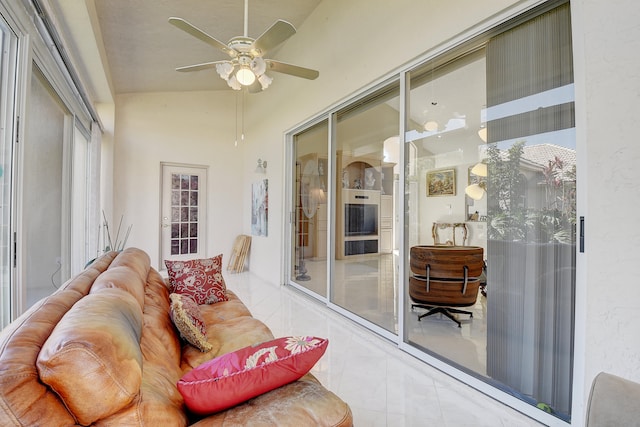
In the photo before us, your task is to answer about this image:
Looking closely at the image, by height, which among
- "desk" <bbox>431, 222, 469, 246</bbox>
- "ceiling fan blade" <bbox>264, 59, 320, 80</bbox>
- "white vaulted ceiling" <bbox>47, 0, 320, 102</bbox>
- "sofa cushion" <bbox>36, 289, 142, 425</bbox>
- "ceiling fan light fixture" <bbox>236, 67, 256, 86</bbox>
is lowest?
"sofa cushion" <bbox>36, 289, 142, 425</bbox>

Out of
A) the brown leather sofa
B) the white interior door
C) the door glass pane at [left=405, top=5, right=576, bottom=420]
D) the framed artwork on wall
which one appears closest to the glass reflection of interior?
the door glass pane at [left=405, top=5, right=576, bottom=420]

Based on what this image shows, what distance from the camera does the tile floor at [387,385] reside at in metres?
1.88

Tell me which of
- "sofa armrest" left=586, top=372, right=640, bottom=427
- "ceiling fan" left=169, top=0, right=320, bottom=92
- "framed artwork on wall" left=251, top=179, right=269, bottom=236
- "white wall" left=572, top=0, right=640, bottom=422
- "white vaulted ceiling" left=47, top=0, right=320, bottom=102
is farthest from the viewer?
"framed artwork on wall" left=251, top=179, right=269, bottom=236

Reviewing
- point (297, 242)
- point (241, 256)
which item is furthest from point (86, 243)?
point (297, 242)

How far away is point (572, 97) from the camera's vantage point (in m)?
1.69

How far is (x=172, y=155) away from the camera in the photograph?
247 inches

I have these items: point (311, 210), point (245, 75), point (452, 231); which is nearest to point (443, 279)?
point (452, 231)

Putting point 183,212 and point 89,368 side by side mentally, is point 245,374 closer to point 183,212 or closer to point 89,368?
point 89,368

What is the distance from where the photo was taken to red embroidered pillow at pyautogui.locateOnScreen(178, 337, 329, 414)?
37.9 inches

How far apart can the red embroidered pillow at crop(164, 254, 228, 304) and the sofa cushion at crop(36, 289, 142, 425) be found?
5.76ft

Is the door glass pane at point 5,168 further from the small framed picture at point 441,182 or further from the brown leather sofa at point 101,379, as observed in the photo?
the small framed picture at point 441,182

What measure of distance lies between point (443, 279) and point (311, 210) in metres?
2.16

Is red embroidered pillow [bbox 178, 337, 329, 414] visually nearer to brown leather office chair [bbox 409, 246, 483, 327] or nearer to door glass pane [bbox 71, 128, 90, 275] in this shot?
brown leather office chair [bbox 409, 246, 483, 327]

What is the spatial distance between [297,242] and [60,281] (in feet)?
9.30
